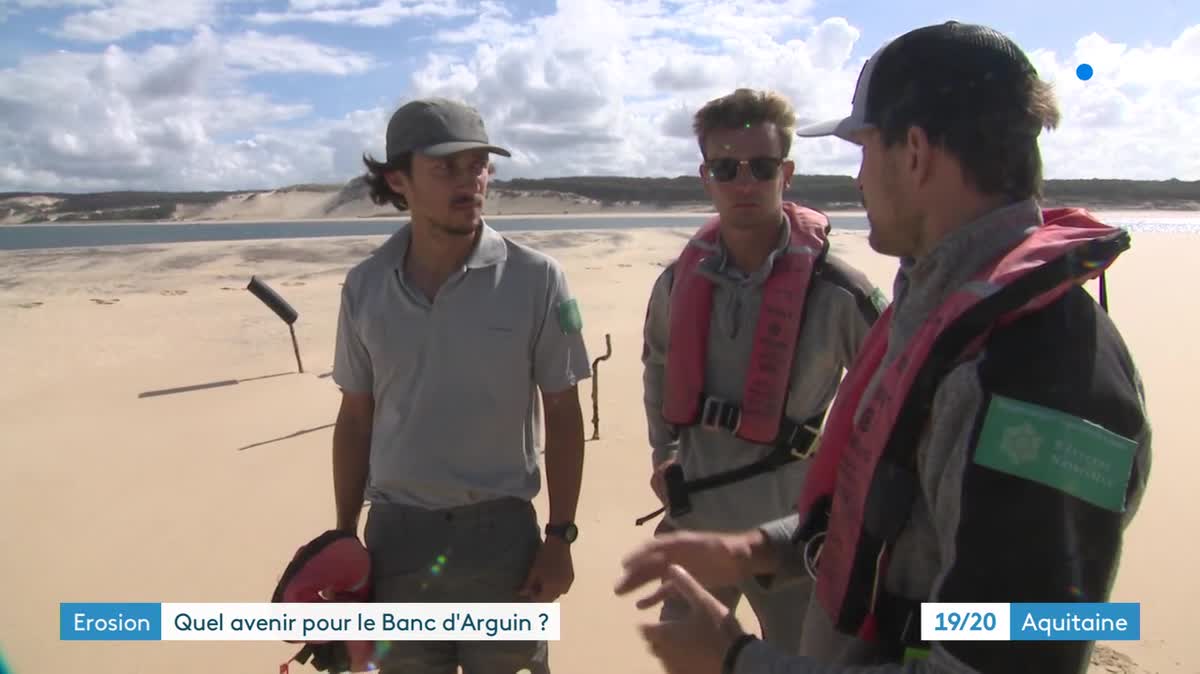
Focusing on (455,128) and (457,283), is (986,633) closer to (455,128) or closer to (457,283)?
(457,283)

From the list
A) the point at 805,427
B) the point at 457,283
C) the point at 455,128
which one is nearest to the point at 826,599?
the point at 805,427

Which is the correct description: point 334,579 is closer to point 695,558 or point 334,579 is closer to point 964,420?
point 695,558

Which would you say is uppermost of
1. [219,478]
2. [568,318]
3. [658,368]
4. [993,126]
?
[993,126]

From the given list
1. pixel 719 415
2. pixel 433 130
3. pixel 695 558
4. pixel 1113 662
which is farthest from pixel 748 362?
pixel 1113 662

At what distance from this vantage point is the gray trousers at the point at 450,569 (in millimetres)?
2420

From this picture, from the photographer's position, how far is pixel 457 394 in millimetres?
2439

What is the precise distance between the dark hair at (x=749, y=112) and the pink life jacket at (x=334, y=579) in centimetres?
172

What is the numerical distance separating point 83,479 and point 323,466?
1734 millimetres

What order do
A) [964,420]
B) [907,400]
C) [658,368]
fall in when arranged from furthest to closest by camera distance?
[658,368] < [907,400] < [964,420]

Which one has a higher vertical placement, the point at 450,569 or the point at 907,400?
the point at 907,400

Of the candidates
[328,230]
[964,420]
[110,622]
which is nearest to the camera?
[964,420]

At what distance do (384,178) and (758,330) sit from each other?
136 cm
